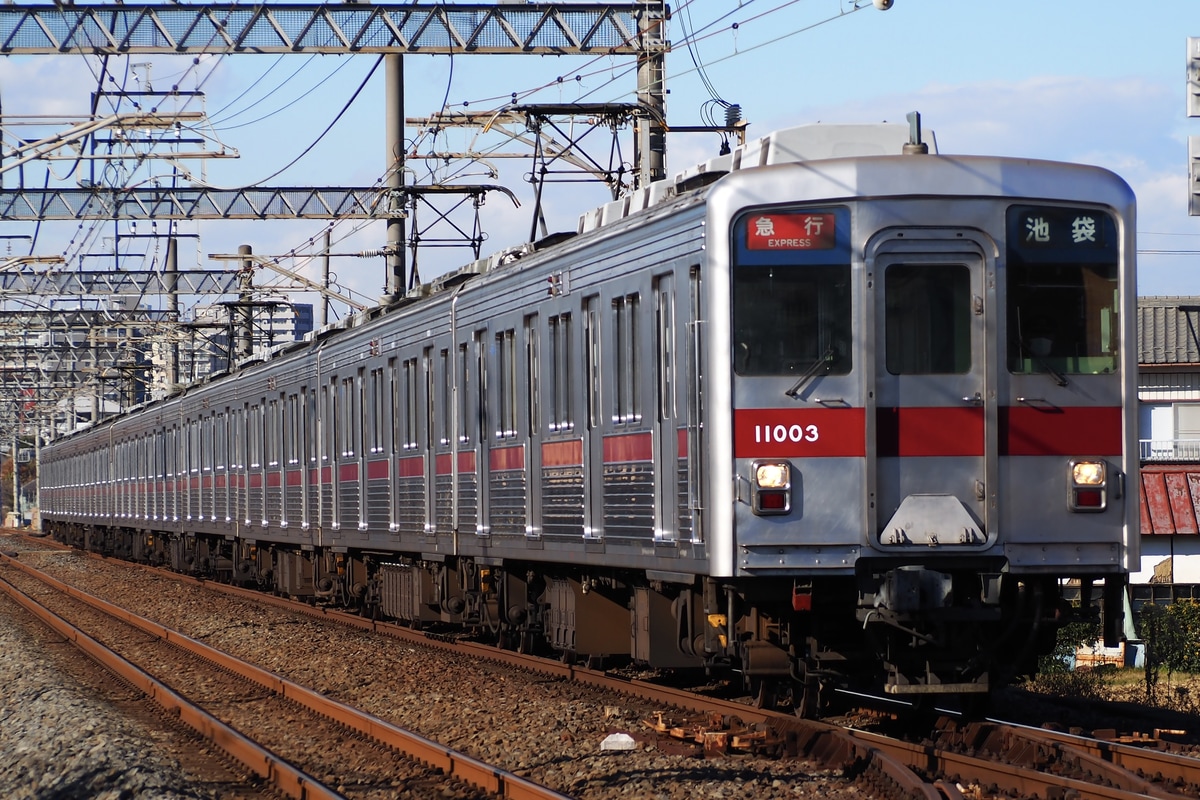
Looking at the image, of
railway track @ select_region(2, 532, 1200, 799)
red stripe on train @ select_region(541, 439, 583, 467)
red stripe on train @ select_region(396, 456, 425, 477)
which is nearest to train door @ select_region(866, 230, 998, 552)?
railway track @ select_region(2, 532, 1200, 799)

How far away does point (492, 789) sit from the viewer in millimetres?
8195

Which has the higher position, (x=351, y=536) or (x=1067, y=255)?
(x=1067, y=255)

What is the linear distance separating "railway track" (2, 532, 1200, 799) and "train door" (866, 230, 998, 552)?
1057 mm

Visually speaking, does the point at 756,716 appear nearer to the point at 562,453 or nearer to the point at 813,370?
the point at 813,370

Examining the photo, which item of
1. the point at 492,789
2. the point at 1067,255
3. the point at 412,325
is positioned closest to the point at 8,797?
the point at 492,789

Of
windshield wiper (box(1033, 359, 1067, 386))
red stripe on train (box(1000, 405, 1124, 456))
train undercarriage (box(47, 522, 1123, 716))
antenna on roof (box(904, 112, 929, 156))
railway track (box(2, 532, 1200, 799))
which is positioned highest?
antenna on roof (box(904, 112, 929, 156))

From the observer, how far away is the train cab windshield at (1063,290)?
28.9 ft

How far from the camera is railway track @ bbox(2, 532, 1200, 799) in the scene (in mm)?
7613

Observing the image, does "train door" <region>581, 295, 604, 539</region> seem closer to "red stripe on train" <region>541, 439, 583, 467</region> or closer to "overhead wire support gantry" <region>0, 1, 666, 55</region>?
"red stripe on train" <region>541, 439, 583, 467</region>

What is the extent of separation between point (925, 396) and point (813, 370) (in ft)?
1.99

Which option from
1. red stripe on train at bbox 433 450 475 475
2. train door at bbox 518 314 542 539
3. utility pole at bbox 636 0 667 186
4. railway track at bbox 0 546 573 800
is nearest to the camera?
railway track at bbox 0 546 573 800

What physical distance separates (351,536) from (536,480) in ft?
21.7

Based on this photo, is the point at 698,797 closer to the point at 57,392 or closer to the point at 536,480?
the point at 536,480

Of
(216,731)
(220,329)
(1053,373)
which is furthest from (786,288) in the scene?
(220,329)
